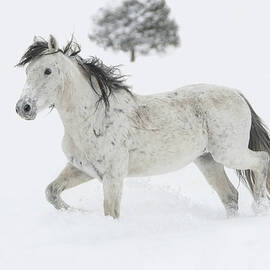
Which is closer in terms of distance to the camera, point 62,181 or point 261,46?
point 62,181

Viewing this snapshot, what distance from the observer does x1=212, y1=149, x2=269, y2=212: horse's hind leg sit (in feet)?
15.5

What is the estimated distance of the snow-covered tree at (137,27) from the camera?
1867 centimetres

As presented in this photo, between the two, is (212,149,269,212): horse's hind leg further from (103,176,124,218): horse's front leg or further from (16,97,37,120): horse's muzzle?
(16,97,37,120): horse's muzzle

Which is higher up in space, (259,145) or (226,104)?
(226,104)

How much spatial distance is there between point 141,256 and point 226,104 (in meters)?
2.26

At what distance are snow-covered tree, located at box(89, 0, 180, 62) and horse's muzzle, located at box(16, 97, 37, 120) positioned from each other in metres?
15.0

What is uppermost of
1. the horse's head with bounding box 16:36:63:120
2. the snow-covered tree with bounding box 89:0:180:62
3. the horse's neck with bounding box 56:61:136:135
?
the horse's head with bounding box 16:36:63:120

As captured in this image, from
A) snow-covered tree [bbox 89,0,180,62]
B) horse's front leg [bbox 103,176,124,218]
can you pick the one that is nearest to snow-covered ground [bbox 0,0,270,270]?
horse's front leg [bbox 103,176,124,218]

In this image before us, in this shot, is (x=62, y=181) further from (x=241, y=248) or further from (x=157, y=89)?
(x=157, y=89)

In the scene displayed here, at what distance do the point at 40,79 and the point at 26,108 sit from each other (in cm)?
28

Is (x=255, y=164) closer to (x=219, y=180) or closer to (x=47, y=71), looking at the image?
(x=219, y=180)

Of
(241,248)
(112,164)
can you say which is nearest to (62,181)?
(112,164)

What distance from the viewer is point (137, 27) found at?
19281 millimetres

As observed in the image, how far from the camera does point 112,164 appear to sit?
3.97 metres
